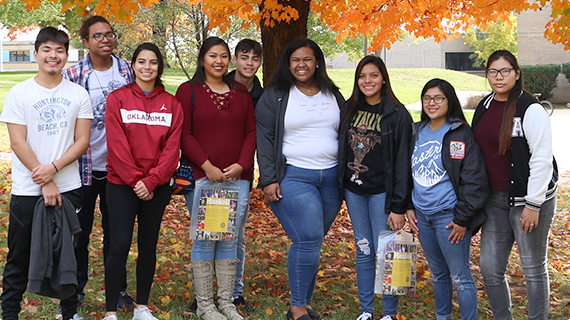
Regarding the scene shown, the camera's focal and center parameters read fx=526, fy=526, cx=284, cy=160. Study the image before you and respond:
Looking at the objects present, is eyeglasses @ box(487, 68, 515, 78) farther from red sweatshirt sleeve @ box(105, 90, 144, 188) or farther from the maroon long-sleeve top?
red sweatshirt sleeve @ box(105, 90, 144, 188)

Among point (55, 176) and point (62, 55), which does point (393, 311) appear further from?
point (62, 55)

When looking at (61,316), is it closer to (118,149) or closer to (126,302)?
(126,302)

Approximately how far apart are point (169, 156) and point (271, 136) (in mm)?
771

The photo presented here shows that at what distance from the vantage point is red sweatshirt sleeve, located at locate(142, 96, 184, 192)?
359 cm

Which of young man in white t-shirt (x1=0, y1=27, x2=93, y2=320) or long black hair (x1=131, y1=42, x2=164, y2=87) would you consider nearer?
young man in white t-shirt (x1=0, y1=27, x2=93, y2=320)

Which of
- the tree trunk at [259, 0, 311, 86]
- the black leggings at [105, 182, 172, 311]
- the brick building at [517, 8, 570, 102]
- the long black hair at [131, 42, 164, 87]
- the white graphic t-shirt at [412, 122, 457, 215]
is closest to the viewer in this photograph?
the white graphic t-shirt at [412, 122, 457, 215]

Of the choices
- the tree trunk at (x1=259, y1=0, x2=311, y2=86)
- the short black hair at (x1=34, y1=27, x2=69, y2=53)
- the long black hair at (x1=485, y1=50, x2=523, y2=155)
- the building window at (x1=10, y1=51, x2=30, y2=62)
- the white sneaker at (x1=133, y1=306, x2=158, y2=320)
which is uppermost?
the building window at (x1=10, y1=51, x2=30, y2=62)

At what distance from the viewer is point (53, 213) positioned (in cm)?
349

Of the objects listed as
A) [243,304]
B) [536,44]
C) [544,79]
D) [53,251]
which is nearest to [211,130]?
[53,251]

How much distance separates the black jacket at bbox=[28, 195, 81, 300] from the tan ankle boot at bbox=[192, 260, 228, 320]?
2.83ft

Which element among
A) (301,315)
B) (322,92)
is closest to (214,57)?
(322,92)

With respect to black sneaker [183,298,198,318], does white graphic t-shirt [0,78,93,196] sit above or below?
above

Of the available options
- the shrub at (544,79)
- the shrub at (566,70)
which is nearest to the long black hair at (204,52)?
the shrub at (544,79)

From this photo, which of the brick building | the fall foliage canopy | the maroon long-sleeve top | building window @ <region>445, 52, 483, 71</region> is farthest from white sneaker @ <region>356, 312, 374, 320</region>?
building window @ <region>445, 52, 483, 71</region>
